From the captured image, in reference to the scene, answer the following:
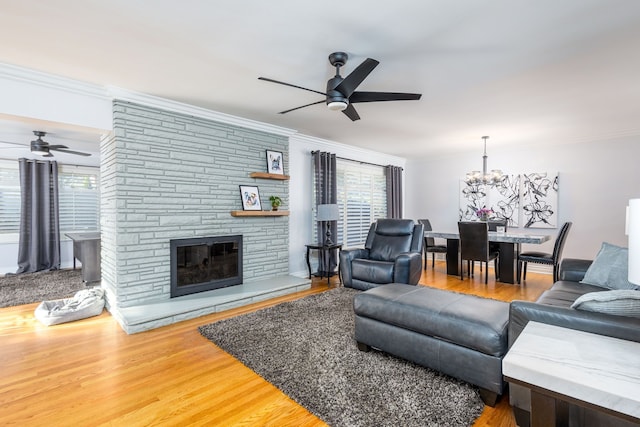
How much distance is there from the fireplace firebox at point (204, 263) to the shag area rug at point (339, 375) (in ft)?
3.04

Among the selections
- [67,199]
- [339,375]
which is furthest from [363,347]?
[67,199]

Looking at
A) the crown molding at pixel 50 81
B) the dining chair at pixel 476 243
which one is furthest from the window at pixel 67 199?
the dining chair at pixel 476 243

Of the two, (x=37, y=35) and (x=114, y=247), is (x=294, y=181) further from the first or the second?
(x=37, y=35)

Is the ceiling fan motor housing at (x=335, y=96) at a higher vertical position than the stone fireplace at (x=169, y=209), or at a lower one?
higher

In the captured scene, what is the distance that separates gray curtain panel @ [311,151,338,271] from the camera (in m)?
5.30

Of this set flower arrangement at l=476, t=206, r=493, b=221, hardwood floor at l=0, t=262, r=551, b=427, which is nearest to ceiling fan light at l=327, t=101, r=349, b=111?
hardwood floor at l=0, t=262, r=551, b=427

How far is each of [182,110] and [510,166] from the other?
582 centimetres

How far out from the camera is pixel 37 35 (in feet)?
7.38

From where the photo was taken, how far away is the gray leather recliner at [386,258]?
398cm

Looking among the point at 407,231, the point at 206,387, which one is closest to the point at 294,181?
the point at 407,231

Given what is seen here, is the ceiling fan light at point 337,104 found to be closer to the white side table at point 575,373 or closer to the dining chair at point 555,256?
the white side table at point 575,373

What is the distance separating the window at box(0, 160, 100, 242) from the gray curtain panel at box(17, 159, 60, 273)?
20cm

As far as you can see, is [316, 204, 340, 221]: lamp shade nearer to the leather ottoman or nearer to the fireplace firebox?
the fireplace firebox

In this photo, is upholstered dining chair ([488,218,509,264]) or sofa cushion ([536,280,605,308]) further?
upholstered dining chair ([488,218,509,264])
